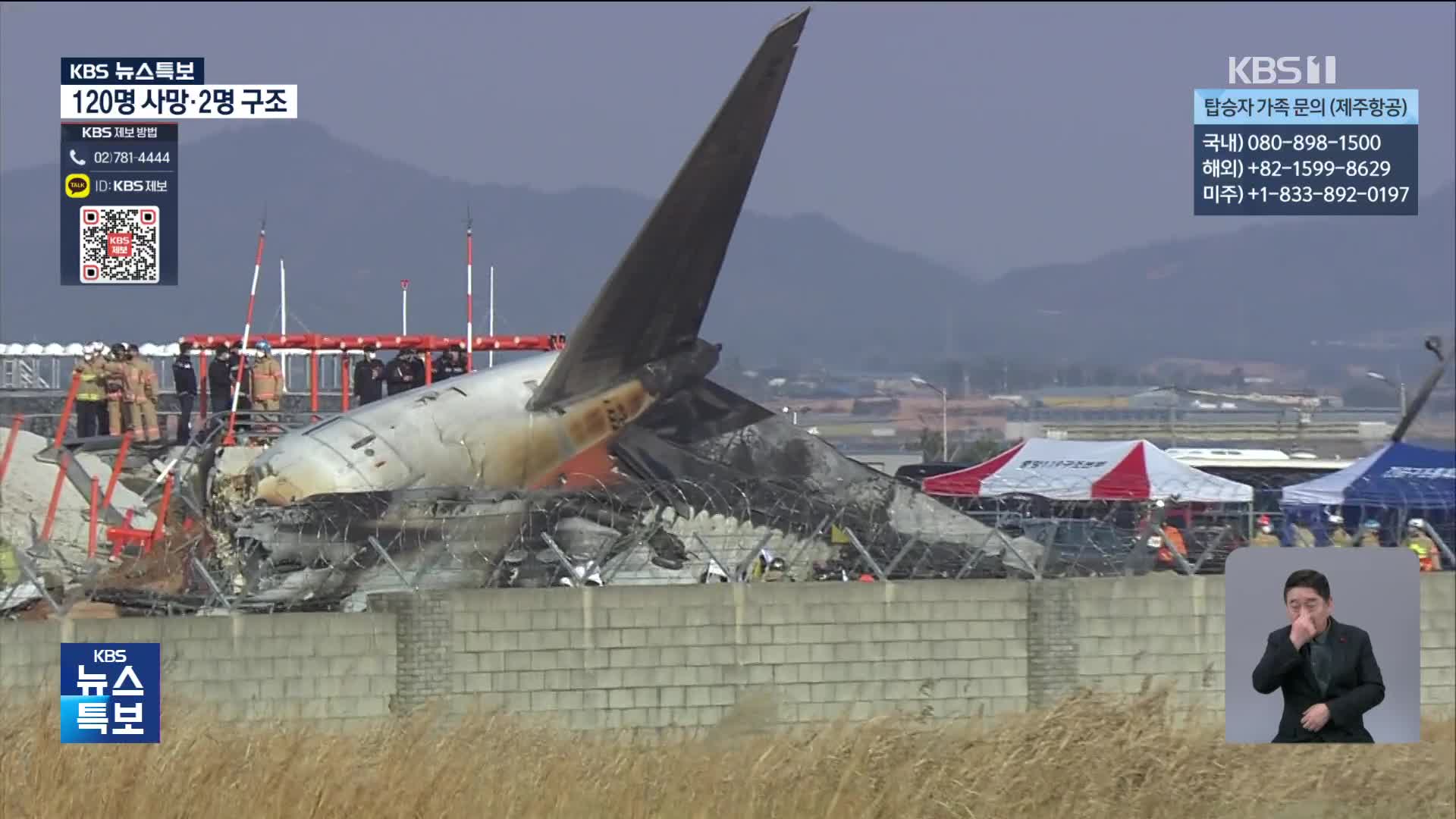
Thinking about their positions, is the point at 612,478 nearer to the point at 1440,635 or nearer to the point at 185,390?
the point at 185,390

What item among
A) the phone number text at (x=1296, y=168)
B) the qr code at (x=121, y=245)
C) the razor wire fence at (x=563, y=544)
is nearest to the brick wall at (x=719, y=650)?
the razor wire fence at (x=563, y=544)

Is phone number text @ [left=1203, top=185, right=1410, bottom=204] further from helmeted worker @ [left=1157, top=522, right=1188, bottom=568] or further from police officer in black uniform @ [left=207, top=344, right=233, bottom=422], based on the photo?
police officer in black uniform @ [left=207, top=344, right=233, bottom=422]

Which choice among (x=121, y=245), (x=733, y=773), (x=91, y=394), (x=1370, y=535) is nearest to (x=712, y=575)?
(x=733, y=773)

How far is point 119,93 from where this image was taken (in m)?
24.3

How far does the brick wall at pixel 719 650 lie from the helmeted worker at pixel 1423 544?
0.90 metres

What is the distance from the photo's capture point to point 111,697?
2055 cm

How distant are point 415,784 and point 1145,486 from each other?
2331 centimetres

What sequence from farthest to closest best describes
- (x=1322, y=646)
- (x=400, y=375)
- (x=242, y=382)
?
(x=400, y=375) → (x=242, y=382) → (x=1322, y=646)

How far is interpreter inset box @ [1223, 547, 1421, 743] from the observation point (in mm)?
15070

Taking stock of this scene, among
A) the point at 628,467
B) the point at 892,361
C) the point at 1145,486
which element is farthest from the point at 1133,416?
the point at 628,467

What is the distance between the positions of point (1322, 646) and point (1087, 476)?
25.6m

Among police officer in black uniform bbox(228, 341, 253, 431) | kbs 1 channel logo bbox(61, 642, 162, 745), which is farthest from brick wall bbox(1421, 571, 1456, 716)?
police officer in black uniform bbox(228, 341, 253, 431)

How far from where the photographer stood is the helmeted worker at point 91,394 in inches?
1395

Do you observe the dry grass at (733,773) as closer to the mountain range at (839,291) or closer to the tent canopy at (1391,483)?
the tent canopy at (1391,483)
